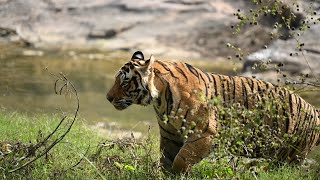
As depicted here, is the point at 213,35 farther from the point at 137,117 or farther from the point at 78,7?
the point at 137,117

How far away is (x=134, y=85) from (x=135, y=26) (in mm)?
12529

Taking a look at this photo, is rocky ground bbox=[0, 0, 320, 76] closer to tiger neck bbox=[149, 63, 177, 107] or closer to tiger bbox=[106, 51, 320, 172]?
tiger bbox=[106, 51, 320, 172]

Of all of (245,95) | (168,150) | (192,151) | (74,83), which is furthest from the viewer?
(74,83)

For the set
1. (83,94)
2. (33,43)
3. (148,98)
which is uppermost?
(148,98)

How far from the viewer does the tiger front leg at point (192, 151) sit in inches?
241

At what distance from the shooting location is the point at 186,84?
6305mm

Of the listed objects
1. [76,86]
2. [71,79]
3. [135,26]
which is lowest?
[135,26]

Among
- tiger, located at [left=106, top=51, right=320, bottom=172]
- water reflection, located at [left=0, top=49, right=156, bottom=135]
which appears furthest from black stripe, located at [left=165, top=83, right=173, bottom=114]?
water reflection, located at [left=0, top=49, right=156, bottom=135]

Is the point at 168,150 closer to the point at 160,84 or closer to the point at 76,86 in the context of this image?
the point at 160,84

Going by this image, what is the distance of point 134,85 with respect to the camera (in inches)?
247

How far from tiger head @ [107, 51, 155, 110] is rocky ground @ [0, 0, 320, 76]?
1071 centimetres

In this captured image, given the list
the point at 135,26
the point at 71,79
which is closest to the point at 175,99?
the point at 71,79

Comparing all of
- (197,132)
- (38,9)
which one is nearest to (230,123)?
(197,132)

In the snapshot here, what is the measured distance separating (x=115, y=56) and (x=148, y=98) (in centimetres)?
1091
